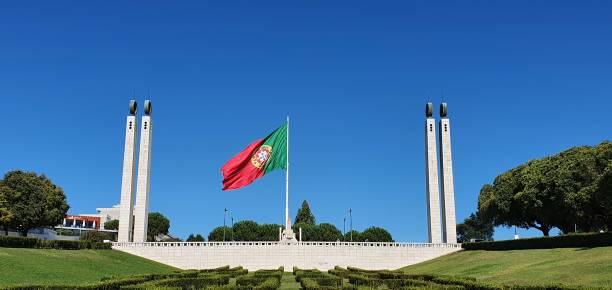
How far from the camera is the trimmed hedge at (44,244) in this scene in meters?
42.4

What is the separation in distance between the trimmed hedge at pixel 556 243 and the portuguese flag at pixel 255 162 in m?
20.2

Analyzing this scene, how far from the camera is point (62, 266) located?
3834 cm

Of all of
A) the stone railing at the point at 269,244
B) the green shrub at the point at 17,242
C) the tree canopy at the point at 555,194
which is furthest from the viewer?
the stone railing at the point at 269,244

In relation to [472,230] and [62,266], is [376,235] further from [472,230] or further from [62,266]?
[62,266]

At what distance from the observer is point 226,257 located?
2344 inches

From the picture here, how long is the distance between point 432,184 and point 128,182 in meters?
32.1

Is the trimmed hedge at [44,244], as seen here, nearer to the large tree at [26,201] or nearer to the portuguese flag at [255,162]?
the portuguese flag at [255,162]

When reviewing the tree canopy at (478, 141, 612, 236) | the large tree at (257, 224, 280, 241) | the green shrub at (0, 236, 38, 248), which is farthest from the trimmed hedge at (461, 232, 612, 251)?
the large tree at (257, 224, 280, 241)

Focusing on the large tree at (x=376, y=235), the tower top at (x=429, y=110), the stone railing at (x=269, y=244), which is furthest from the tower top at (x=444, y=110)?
the large tree at (x=376, y=235)

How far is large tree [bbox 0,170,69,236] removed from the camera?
7044 centimetres

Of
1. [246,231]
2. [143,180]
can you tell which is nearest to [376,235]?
[246,231]

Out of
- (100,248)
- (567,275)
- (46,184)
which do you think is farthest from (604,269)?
(46,184)

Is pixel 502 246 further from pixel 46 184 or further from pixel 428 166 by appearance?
pixel 46 184

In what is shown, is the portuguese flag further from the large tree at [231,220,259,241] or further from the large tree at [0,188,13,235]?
the large tree at [231,220,259,241]
